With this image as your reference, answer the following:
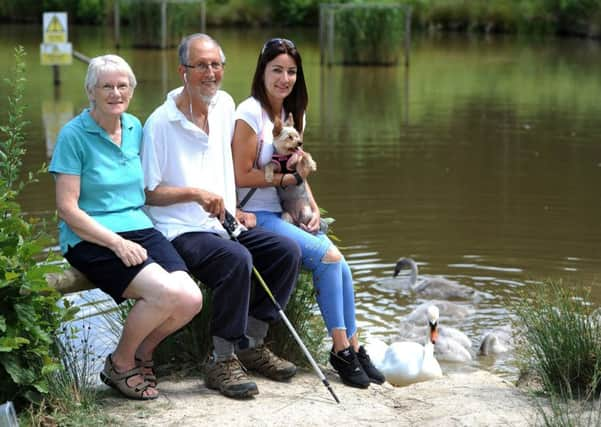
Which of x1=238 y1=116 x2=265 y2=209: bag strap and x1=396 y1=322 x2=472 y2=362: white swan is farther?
x1=396 y1=322 x2=472 y2=362: white swan

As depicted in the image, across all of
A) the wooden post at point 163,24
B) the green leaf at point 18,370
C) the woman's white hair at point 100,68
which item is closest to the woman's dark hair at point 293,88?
the woman's white hair at point 100,68

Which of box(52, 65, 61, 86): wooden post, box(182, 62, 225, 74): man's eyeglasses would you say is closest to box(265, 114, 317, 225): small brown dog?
box(182, 62, 225, 74): man's eyeglasses

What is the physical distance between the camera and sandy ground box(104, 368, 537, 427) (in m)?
4.48

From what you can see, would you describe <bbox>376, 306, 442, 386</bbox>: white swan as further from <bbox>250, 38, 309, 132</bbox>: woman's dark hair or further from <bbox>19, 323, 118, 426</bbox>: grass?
<bbox>19, 323, 118, 426</bbox>: grass

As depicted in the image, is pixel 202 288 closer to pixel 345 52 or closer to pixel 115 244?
Answer: pixel 115 244

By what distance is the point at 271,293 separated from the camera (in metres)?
4.92

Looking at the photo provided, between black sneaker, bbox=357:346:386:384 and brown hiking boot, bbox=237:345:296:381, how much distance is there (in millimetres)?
388

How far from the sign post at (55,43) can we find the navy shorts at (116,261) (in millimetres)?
15830

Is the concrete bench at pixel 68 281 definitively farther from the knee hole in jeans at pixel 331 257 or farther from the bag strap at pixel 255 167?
the knee hole in jeans at pixel 331 257

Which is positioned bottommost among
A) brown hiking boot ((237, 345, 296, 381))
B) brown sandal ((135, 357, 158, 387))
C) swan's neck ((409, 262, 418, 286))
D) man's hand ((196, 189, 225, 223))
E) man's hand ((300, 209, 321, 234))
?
swan's neck ((409, 262, 418, 286))

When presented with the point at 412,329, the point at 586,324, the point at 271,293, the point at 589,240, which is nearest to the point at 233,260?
the point at 271,293

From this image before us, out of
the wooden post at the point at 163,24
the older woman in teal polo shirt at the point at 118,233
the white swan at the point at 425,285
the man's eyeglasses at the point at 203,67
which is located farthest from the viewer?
the wooden post at the point at 163,24

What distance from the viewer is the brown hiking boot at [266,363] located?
16.5 feet

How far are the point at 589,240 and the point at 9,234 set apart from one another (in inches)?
275
